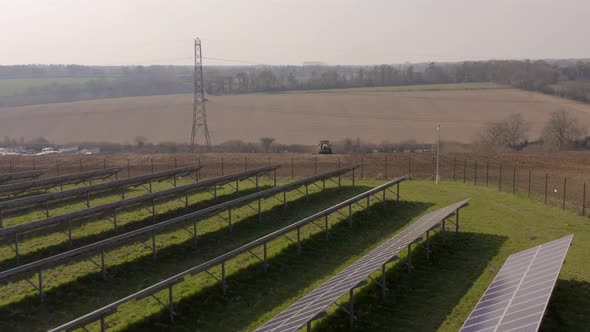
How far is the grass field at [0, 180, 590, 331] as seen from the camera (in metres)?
13.1

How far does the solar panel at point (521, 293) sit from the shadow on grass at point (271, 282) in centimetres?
471

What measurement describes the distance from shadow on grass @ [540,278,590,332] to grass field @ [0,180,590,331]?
22 millimetres

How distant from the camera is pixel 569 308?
1357 centimetres

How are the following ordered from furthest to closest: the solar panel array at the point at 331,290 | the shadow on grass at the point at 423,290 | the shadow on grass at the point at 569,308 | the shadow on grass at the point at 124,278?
the shadow on grass at the point at 124,278
the shadow on grass at the point at 423,290
the shadow on grass at the point at 569,308
the solar panel array at the point at 331,290

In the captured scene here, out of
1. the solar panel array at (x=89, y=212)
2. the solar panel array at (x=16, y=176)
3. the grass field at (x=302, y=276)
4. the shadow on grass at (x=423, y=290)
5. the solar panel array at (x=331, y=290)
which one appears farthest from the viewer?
the solar panel array at (x=16, y=176)

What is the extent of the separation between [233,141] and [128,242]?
44997 millimetres

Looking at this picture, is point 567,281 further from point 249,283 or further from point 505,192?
point 505,192

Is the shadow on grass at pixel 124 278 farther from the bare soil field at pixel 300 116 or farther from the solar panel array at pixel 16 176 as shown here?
the bare soil field at pixel 300 116

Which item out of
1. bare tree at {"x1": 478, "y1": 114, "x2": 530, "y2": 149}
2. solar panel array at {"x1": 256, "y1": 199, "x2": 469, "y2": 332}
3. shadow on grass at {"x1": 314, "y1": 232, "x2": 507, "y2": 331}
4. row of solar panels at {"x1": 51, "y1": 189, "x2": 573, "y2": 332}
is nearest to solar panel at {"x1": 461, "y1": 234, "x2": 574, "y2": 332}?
row of solar panels at {"x1": 51, "y1": 189, "x2": 573, "y2": 332}

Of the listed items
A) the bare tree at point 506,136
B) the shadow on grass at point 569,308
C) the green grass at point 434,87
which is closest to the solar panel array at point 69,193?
the shadow on grass at point 569,308

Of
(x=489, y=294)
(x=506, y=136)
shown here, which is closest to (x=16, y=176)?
(x=489, y=294)

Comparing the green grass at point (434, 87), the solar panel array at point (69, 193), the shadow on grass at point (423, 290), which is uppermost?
the green grass at point (434, 87)

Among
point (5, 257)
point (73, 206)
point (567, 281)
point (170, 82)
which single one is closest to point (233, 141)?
point (73, 206)

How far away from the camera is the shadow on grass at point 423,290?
42.1ft
